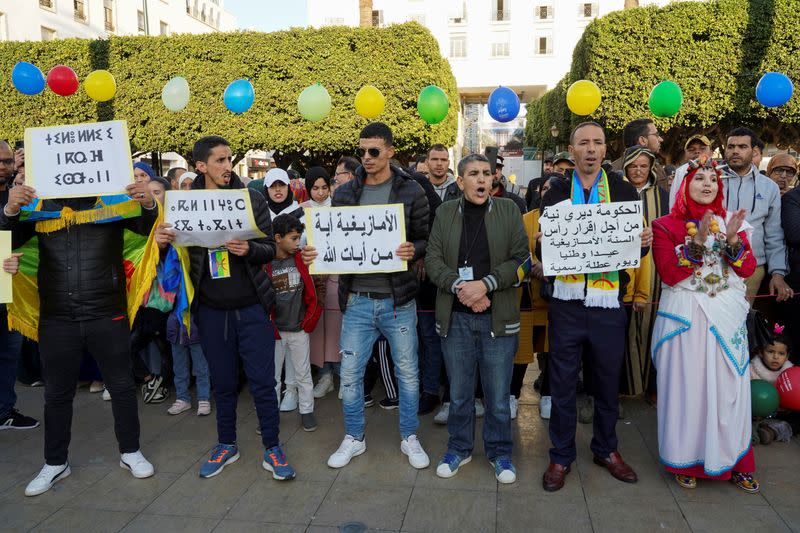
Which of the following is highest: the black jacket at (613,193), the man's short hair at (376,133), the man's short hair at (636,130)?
the man's short hair at (636,130)

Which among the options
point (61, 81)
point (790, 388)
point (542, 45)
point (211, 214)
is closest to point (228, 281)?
point (211, 214)

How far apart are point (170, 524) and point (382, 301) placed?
1811mm

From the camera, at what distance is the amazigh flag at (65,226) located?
3.56m

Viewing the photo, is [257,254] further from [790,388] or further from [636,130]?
[790,388]

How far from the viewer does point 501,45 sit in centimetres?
4428

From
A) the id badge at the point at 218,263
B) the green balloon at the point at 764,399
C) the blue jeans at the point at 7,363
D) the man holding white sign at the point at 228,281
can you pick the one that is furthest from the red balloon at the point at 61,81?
the green balloon at the point at 764,399

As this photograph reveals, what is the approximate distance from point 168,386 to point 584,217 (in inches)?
170

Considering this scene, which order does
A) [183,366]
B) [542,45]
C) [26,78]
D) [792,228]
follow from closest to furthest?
[792,228], [183,366], [26,78], [542,45]

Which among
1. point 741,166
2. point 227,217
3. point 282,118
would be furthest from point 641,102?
point 227,217

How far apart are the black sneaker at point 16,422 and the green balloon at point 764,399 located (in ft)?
18.8

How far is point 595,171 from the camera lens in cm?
356

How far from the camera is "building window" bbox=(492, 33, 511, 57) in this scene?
145 feet

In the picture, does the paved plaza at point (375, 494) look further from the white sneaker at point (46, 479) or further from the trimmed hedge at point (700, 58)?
the trimmed hedge at point (700, 58)

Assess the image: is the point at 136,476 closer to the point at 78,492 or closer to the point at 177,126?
the point at 78,492
